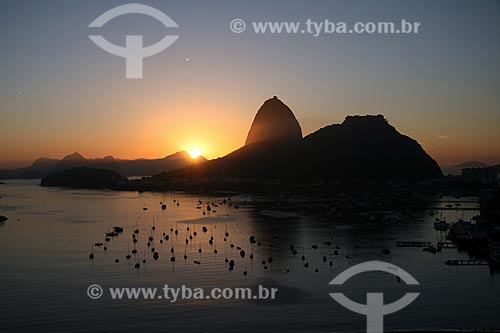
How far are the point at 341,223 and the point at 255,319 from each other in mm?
30926

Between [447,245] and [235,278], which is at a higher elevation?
[447,245]

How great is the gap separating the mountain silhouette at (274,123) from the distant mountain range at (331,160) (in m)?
9.09

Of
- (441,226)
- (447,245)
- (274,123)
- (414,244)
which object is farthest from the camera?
(274,123)

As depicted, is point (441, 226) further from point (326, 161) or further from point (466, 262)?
point (326, 161)

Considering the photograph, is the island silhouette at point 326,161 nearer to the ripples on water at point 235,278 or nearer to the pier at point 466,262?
the ripples on water at point 235,278

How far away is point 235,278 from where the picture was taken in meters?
25.9

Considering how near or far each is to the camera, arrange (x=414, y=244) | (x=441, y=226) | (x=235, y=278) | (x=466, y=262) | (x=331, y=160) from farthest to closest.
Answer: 1. (x=331, y=160)
2. (x=441, y=226)
3. (x=414, y=244)
4. (x=466, y=262)
5. (x=235, y=278)

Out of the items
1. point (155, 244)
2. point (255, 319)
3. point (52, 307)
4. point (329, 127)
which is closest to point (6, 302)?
point (52, 307)

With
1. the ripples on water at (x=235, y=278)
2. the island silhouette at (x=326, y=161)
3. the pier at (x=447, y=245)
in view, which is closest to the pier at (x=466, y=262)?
the ripples on water at (x=235, y=278)

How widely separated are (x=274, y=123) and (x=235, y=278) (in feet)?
406

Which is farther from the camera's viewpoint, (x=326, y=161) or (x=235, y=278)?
(x=326, y=161)

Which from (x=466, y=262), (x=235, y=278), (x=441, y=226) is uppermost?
(x=441, y=226)

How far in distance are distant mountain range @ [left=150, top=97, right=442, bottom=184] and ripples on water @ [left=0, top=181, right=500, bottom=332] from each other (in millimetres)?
61724

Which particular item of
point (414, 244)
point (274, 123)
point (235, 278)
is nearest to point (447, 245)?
point (414, 244)
